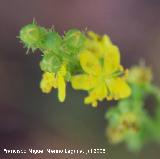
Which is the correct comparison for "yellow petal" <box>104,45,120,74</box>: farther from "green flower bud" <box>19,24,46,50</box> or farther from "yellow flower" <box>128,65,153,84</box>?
"yellow flower" <box>128,65,153,84</box>

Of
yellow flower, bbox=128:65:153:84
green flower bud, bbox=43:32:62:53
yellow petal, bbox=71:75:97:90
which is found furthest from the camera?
yellow flower, bbox=128:65:153:84

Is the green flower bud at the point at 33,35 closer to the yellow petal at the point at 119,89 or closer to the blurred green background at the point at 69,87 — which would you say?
the yellow petal at the point at 119,89

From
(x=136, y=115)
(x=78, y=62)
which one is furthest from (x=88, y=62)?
(x=136, y=115)

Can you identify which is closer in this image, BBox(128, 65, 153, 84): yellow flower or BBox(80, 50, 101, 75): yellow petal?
BBox(80, 50, 101, 75): yellow petal

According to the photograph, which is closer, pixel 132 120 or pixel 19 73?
pixel 132 120

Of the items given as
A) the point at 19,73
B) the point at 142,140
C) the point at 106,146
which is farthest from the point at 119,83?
the point at 19,73

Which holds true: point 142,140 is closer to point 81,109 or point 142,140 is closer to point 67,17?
point 81,109

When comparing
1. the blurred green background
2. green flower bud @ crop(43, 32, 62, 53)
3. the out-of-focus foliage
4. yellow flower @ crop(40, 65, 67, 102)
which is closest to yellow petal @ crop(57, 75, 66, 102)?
yellow flower @ crop(40, 65, 67, 102)
